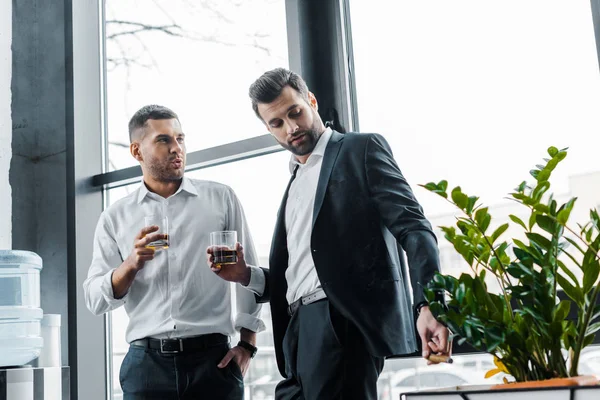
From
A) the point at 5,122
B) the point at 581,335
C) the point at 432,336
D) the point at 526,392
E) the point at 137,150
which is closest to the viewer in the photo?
the point at 526,392

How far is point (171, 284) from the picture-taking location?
242 centimetres

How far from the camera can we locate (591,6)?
2.27m

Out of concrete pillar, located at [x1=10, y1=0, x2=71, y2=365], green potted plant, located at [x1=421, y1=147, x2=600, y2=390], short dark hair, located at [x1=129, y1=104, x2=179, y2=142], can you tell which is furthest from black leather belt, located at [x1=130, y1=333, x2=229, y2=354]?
green potted plant, located at [x1=421, y1=147, x2=600, y2=390]

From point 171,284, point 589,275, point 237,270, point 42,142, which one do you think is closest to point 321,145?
point 237,270

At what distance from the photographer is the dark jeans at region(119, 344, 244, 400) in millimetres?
2262

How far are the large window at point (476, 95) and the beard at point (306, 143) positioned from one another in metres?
0.58

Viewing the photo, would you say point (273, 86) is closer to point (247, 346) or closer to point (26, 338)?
point (247, 346)

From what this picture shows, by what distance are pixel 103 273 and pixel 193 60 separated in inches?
49.5

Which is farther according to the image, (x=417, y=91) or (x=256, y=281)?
(x=417, y=91)

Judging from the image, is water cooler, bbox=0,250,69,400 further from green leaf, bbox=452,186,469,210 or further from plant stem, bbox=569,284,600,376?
plant stem, bbox=569,284,600,376

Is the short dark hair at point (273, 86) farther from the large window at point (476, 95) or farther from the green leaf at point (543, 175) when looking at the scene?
the green leaf at point (543, 175)

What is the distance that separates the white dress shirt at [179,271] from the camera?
2383 mm

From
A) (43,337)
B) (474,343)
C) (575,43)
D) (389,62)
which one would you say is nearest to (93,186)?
(43,337)

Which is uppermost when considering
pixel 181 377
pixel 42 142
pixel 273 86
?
pixel 42 142
